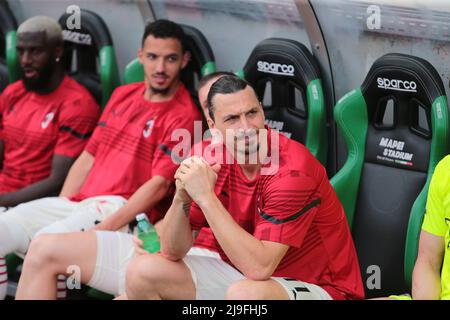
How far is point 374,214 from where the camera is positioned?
12.9 ft

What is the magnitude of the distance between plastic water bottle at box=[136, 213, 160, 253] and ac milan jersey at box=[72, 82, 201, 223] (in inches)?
10.2

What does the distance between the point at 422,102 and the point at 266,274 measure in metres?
1.04

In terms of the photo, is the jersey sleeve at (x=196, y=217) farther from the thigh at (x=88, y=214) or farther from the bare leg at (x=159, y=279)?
the thigh at (x=88, y=214)

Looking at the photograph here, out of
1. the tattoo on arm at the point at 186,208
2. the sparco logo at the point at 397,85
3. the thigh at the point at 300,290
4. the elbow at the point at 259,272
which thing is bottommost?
the thigh at the point at 300,290

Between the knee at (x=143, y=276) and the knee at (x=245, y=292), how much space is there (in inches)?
12.7

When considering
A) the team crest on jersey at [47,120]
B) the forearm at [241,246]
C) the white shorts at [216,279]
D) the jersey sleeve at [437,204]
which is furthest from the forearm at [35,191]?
the jersey sleeve at [437,204]

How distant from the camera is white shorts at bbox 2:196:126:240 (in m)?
4.22

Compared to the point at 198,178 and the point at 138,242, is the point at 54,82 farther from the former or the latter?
the point at 198,178

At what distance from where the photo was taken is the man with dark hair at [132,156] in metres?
4.21

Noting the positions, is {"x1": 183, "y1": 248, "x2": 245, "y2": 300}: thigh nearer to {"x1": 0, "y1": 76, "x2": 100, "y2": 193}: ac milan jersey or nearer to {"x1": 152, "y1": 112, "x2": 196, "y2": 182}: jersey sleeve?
{"x1": 152, "y1": 112, "x2": 196, "y2": 182}: jersey sleeve

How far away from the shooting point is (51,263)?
A: 388cm

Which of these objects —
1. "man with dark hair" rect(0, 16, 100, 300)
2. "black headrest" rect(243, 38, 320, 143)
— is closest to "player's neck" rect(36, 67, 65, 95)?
"man with dark hair" rect(0, 16, 100, 300)
